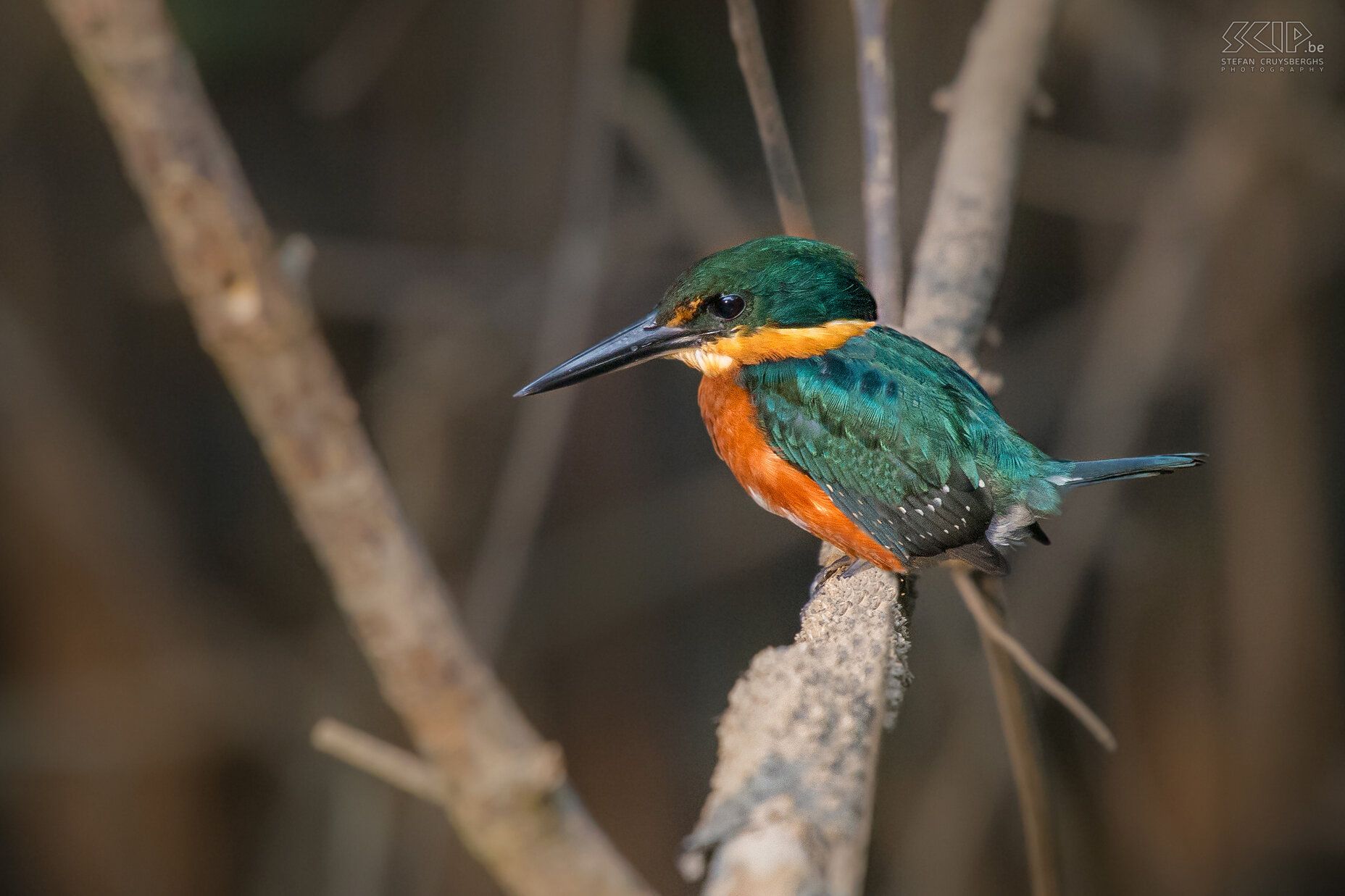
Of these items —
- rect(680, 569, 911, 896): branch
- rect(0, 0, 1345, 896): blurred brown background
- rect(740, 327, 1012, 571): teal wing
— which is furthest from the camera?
rect(0, 0, 1345, 896): blurred brown background

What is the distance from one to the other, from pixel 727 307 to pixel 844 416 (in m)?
0.24

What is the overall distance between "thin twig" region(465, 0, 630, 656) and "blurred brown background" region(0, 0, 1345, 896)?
17 mm

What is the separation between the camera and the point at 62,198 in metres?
2.55

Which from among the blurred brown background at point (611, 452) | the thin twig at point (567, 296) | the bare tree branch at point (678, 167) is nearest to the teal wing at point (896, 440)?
the thin twig at point (567, 296)

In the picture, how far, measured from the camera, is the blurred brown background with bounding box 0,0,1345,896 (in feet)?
Answer: 8.30

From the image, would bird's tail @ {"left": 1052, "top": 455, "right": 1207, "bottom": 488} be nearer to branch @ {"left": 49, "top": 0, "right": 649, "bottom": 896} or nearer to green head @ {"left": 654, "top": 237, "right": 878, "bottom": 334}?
green head @ {"left": 654, "top": 237, "right": 878, "bottom": 334}

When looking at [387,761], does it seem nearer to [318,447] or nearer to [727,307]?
[318,447]

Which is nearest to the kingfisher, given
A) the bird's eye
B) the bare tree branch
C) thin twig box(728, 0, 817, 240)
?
the bird's eye

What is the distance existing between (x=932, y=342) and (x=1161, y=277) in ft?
4.02

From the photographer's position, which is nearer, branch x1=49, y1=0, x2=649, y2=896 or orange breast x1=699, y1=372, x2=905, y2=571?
branch x1=49, y1=0, x2=649, y2=896

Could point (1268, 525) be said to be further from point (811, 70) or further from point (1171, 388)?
point (811, 70)

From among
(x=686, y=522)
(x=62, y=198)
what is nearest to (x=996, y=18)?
(x=686, y=522)

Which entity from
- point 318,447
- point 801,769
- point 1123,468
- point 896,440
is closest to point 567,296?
point 896,440

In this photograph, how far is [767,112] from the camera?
5.27 ft
